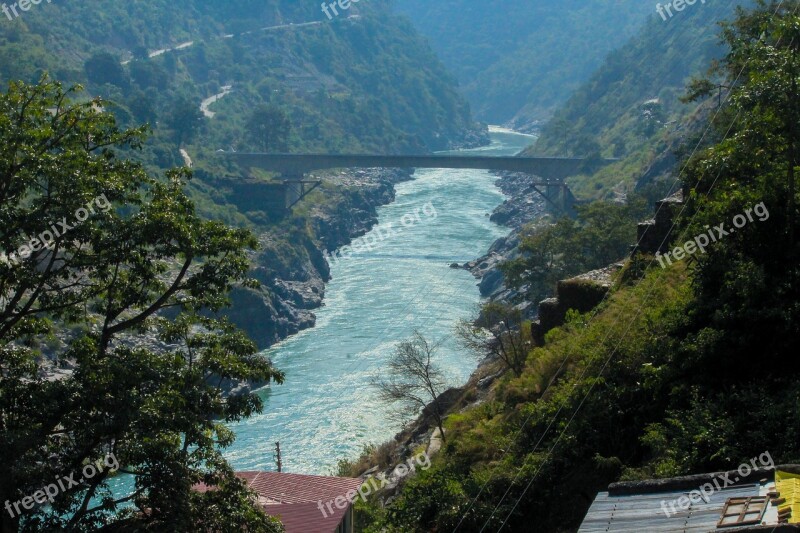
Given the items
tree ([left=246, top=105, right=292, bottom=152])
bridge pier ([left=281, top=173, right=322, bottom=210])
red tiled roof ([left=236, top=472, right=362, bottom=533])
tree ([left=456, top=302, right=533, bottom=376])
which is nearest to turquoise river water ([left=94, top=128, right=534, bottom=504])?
tree ([left=456, top=302, right=533, bottom=376])

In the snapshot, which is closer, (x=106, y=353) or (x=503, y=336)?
(x=106, y=353)

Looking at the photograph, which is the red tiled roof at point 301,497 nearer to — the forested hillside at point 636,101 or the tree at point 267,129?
the forested hillside at point 636,101

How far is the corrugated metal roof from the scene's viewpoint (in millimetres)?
8766

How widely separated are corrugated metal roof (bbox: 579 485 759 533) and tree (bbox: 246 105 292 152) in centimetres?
8187

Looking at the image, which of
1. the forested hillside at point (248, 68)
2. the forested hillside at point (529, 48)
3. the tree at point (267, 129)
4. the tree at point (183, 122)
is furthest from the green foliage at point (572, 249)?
the forested hillside at point (529, 48)

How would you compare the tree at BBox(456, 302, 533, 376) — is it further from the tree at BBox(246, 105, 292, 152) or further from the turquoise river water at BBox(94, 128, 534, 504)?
the tree at BBox(246, 105, 292, 152)

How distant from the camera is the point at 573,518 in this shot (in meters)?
14.1

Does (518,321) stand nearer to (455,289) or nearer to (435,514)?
(435,514)

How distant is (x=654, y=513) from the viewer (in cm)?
932

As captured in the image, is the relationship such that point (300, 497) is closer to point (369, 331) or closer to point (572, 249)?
point (572, 249)

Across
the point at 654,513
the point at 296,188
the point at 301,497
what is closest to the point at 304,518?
the point at 301,497

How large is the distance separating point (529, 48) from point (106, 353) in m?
175

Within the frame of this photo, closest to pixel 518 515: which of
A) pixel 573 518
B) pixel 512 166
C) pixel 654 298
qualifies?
pixel 573 518

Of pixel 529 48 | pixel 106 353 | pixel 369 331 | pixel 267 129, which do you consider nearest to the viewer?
pixel 106 353
